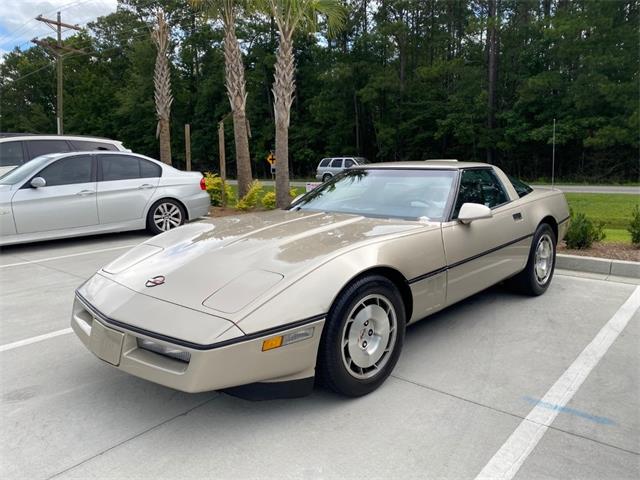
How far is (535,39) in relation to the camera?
30.1 metres

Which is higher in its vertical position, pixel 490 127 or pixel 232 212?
pixel 490 127

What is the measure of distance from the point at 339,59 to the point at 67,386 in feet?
Answer: 131

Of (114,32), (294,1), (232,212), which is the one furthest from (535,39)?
(114,32)

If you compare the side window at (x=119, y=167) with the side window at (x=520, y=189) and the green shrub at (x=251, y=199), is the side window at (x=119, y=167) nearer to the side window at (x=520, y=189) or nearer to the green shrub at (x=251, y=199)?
the green shrub at (x=251, y=199)

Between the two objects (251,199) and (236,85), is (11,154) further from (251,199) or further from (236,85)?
(236,85)

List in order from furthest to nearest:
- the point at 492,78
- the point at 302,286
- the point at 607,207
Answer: the point at 492,78 < the point at 607,207 < the point at 302,286

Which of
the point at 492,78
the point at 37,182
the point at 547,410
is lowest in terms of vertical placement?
the point at 547,410

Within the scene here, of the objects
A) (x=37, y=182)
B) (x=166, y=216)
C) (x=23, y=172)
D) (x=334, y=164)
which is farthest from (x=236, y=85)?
(x=334, y=164)

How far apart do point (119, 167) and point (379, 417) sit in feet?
22.3

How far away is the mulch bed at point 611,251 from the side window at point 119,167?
21.9 feet

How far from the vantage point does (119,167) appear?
7957 mm

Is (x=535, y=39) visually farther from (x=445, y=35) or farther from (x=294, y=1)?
(x=294, y=1)

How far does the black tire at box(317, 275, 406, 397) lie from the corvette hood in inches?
10.7

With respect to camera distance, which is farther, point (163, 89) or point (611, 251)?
point (163, 89)
